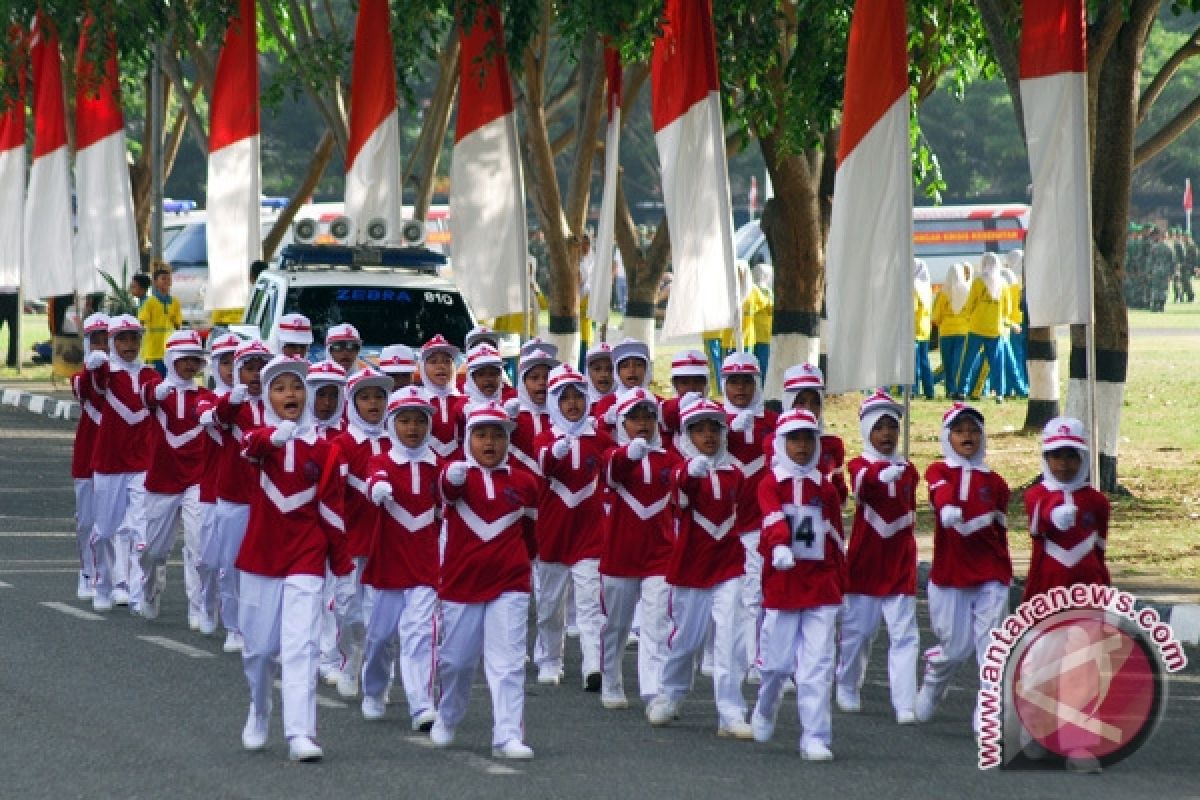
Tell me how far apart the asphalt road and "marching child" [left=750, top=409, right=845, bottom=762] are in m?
0.32

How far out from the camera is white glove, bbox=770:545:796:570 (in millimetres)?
10711

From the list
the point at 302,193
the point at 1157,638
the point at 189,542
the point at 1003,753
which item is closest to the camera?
the point at 1003,753

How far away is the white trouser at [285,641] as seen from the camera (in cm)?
1048

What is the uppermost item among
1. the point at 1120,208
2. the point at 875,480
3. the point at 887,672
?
the point at 1120,208

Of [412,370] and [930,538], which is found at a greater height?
[412,370]

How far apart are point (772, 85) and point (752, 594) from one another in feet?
33.9

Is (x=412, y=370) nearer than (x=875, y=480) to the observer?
No

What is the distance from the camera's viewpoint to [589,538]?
12930 millimetres

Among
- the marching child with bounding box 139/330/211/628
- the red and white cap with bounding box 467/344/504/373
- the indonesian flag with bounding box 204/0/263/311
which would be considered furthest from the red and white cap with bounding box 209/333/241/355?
the indonesian flag with bounding box 204/0/263/311

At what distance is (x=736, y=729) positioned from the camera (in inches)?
438

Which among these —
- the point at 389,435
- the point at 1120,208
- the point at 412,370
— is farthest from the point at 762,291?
the point at 389,435

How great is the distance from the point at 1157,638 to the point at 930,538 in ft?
23.1

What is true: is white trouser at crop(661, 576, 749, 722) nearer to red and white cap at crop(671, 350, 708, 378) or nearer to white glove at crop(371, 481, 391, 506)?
white glove at crop(371, 481, 391, 506)

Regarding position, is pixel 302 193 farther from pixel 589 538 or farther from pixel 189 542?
pixel 589 538
